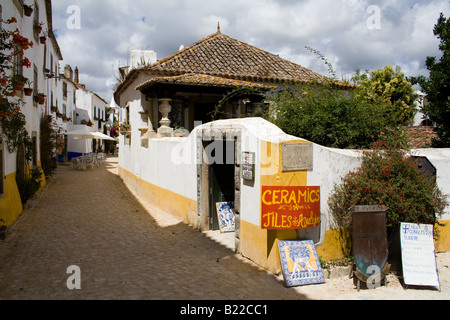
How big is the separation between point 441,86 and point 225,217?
241 inches

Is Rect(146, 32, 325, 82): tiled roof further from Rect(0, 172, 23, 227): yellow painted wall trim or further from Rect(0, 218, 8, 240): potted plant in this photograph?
Rect(0, 218, 8, 240): potted plant

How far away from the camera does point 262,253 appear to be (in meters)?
5.66

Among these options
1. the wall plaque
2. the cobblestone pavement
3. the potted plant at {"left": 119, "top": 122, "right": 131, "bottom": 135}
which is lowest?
the cobblestone pavement

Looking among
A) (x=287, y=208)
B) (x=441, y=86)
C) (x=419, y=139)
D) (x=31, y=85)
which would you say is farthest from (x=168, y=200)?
(x=419, y=139)

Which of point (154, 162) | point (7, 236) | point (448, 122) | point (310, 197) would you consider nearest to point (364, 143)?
point (448, 122)

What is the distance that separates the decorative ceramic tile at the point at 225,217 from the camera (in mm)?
7820

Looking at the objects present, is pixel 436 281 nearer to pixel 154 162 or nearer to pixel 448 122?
pixel 448 122

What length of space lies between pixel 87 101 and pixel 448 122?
32387 mm

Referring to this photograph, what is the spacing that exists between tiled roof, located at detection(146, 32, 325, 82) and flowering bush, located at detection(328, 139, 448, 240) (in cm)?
743

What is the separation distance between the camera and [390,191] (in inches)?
217

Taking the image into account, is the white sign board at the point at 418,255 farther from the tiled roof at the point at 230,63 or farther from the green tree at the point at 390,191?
the tiled roof at the point at 230,63

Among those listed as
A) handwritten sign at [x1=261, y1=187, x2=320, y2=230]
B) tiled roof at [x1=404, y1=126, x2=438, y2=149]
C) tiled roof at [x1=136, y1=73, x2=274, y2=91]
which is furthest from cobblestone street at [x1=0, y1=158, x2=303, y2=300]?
tiled roof at [x1=404, y1=126, x2=438, y2=149]

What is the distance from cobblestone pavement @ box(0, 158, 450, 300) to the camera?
4.83 m

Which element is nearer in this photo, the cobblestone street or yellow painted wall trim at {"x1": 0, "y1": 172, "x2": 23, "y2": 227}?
the cobblestone street
